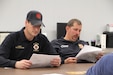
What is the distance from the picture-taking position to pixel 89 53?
2617 millimetres

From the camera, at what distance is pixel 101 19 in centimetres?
536

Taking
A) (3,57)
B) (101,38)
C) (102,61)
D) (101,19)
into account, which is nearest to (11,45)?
(3,57)

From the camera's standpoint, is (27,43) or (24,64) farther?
(27,43)

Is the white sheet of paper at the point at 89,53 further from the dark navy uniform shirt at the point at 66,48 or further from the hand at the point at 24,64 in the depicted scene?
the hand at the point at 24,64

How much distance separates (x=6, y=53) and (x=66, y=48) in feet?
3.14

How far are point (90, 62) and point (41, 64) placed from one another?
2.48 feet

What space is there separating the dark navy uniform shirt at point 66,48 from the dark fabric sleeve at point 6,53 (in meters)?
0.81

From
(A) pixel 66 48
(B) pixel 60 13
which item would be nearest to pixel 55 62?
(A) pixel 66 48

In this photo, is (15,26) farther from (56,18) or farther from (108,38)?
(108,38)

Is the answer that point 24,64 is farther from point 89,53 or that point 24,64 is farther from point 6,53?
point 89,53

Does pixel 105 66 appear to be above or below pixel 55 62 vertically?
above

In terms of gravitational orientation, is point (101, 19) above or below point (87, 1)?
below

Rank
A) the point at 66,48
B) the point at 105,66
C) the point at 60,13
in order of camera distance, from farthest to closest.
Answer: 1. the point at 60,13
2. the point at 66,48
3. the point at 105,66

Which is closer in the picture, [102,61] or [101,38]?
[102,61]
